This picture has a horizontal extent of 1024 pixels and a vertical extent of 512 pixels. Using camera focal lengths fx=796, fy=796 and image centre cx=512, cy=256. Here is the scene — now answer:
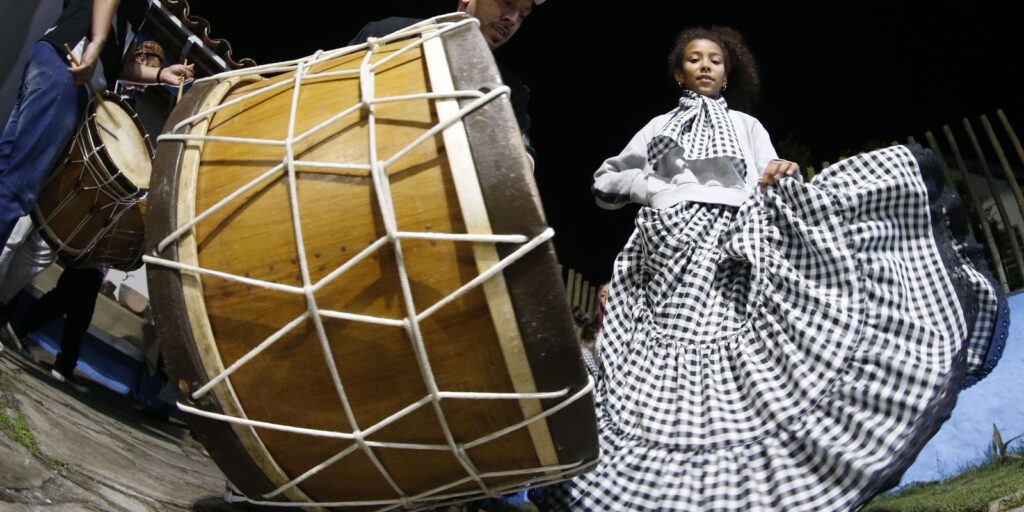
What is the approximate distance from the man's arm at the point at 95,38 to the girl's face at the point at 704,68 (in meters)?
1.90

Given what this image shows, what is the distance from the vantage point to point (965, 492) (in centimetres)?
268

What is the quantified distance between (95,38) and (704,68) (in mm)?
1966

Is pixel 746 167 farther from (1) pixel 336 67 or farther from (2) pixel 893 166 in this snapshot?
(1) pixel 336 67

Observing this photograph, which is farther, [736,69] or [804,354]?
[736,69]

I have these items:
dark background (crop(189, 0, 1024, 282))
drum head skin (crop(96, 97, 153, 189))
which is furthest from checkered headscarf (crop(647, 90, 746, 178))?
dark background (crop(189, 0, 1024, 282))

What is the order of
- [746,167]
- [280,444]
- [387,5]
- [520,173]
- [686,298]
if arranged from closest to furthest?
[520,173] → [280,444] → [686,298] → [746,167] → [387,5]

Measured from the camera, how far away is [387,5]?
5.56 metres

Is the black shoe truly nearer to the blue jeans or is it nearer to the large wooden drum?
the blue jeans

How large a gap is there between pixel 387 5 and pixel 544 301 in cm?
475

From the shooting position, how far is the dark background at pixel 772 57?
18.3 ft

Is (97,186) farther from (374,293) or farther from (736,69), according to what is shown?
(736,69)

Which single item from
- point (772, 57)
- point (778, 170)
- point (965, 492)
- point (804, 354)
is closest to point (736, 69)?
point (778, 170)

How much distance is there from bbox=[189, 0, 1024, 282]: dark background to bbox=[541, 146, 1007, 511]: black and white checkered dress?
3745 mm

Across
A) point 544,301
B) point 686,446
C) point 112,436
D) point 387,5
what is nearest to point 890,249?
point 686,446
